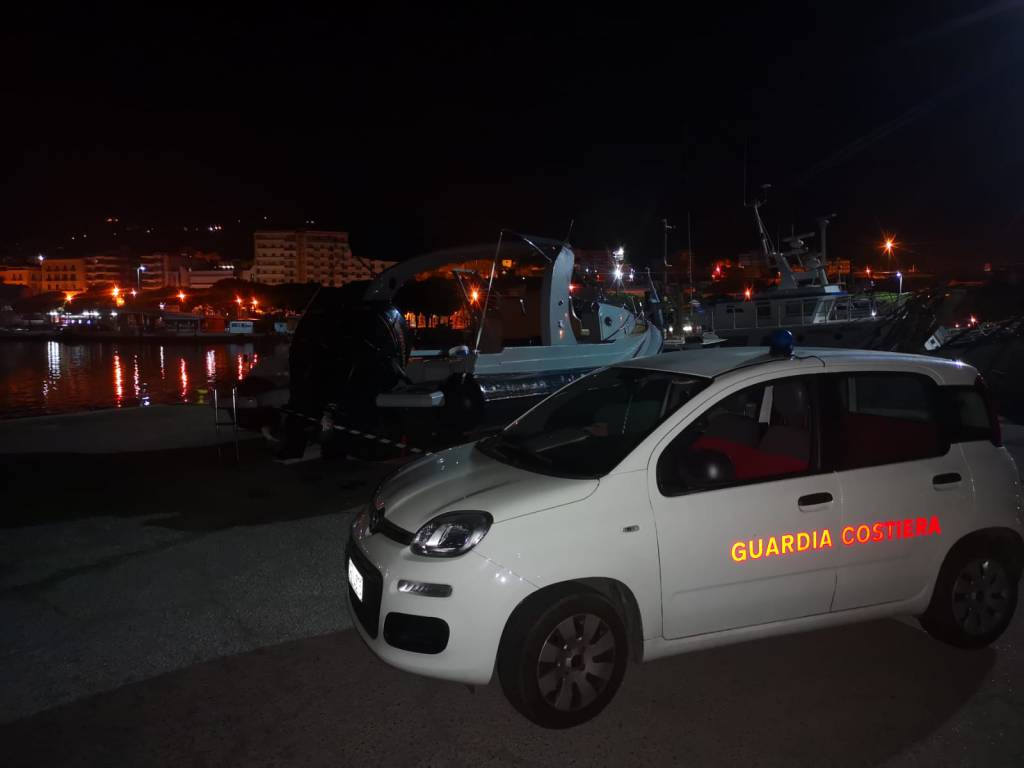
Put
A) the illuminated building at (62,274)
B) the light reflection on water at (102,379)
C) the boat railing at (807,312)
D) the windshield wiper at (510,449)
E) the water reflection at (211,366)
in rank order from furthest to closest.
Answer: the illuminated building at (62,274), the boat railing at (807,312), the water reflection at (211,366), the light reflection on water at (102,379), the windshield wiper at (510,449)

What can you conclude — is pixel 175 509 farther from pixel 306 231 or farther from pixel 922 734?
pixel 306 231

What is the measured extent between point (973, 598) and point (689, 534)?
1978 millimetres

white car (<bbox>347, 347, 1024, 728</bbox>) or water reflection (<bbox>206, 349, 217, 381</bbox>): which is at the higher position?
white car (<bbox>347, 347, 1024, 728</bbox>)

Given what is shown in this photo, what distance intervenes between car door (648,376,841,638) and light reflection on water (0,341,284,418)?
31.0 feet

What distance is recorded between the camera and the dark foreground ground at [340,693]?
3115 mm

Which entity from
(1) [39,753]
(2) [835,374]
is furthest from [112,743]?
(2) [835,374]

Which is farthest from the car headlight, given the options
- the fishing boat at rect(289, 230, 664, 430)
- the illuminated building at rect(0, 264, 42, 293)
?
the illuminated building at rect(0, 264, 42, 293)

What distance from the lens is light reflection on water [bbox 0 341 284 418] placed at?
18.5m

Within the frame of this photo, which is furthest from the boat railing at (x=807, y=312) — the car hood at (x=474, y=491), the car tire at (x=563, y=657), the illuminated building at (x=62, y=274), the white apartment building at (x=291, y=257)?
the illuminated building at (x=62, y=274)

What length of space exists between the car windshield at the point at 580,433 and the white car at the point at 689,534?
0.08 ft

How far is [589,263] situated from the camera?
16.2 meters

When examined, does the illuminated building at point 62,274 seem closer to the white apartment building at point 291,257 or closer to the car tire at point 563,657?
the white apartment building at point 291,257

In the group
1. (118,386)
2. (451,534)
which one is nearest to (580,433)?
(451,534)

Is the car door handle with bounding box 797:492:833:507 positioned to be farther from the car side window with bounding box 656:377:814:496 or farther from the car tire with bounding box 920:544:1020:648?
the car tire with bounding box 920:544:1020:648
